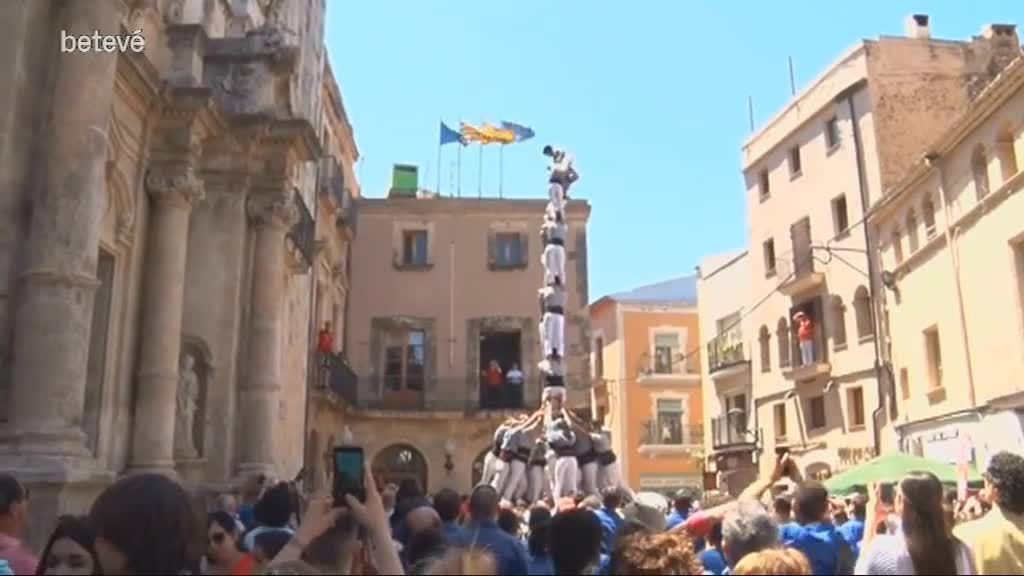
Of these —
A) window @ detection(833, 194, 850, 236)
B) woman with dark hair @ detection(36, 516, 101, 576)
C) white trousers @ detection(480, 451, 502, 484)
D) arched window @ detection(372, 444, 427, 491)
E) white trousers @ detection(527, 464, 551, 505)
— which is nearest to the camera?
woman with dark hair @ detection(36, 516, 101, 576)

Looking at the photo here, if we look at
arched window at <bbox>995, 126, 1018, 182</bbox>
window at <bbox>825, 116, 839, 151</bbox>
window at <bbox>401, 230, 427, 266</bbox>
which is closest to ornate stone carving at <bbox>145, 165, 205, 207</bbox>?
arched window at <bbox>995, 126, 1018, 182</bbox>

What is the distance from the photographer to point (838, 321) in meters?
29.2

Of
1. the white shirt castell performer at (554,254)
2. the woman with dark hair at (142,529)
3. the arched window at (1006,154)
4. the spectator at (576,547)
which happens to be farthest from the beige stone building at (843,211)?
the woman with dark hair at (142,529)

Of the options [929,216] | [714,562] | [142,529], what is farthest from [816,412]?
[142,529]

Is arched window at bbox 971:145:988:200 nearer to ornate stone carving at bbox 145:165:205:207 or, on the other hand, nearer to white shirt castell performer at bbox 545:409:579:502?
white shirt castell performer at bbox 545:409:579:502

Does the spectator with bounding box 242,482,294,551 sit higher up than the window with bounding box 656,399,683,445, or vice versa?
the window with bounding box 656,399,683,445

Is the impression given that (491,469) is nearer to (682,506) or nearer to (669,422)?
(682,506)

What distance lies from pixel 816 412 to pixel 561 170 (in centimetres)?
1541

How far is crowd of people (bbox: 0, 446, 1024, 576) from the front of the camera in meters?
2.71

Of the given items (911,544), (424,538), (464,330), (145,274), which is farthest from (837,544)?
(464,330)

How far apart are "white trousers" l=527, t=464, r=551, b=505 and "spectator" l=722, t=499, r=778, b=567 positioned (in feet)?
38.8

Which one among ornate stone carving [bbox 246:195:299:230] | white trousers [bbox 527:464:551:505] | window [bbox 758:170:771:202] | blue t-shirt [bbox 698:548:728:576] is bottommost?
blue t-shirt [bbox 698:548:728:576]

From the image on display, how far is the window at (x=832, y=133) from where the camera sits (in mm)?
29781

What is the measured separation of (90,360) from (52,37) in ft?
13.2
